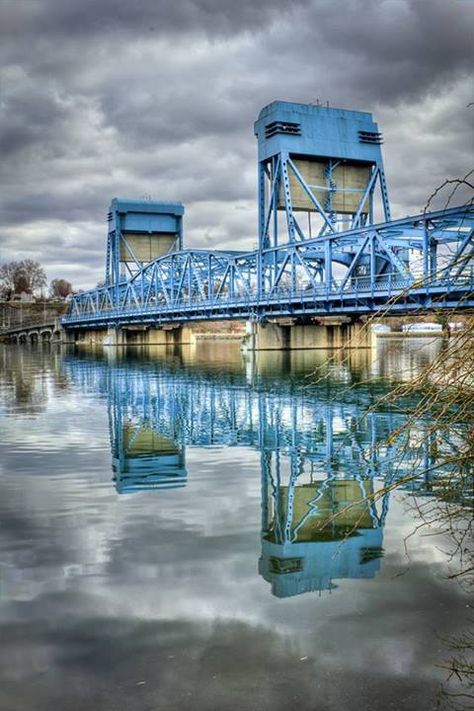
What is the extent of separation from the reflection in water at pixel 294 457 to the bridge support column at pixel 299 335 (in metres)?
43.0

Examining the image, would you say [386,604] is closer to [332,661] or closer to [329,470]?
[332,661]

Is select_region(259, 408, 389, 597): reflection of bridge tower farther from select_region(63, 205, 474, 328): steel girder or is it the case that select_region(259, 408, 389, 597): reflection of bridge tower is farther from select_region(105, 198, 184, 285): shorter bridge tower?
select_region(105, 198, 184, 285): shorter bridge tower

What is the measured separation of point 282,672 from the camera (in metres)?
6.32

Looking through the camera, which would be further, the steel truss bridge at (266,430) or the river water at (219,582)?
the steel truss bridge at (266,430)

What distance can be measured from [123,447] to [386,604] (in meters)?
11.2

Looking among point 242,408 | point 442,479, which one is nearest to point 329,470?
point 442,479

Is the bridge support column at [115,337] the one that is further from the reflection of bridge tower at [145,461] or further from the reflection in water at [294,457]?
the reflection of bridge tower at [145,461]

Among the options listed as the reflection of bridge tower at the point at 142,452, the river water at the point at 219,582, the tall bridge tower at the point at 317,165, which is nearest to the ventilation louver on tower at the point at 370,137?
the tall bridge tower at the point at 317,165

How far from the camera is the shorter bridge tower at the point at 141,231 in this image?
5010 inches

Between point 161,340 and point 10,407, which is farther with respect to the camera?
point 161,340

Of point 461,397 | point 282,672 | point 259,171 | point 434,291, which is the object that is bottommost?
point 282,672

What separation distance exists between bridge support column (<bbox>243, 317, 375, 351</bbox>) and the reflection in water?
4304 centimetres

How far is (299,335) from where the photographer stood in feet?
274

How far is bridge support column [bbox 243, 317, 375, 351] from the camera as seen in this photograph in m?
80.3
